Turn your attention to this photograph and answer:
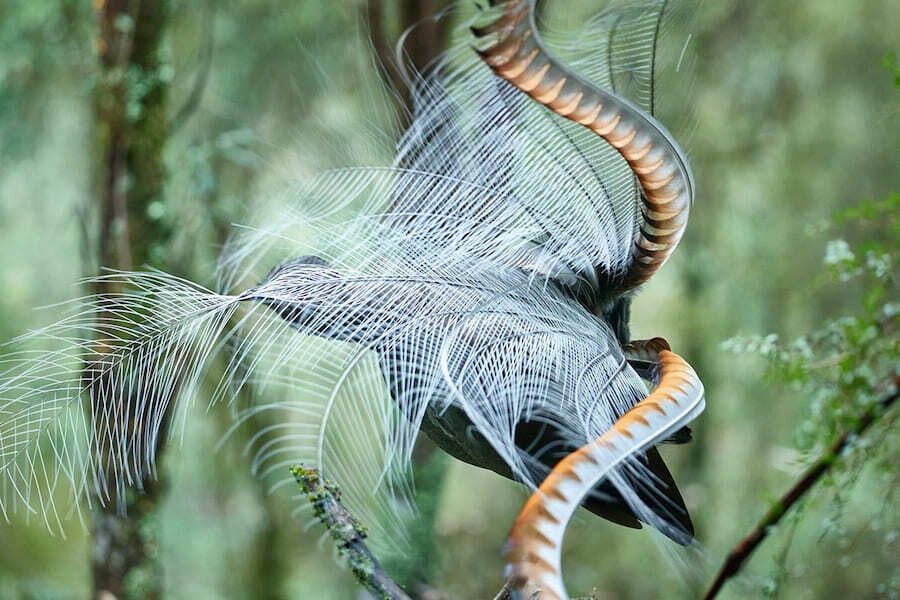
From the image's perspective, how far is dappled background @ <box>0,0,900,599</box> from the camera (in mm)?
4848

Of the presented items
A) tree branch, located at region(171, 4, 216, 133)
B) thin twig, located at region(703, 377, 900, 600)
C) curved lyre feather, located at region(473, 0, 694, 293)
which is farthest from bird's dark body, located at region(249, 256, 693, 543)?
tree branch, located at region(171, 4, 216, 133)

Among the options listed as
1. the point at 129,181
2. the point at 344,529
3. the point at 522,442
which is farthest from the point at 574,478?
the point at 129,181

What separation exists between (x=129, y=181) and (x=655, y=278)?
119 inches

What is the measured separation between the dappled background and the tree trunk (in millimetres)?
259

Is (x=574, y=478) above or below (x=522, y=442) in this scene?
above

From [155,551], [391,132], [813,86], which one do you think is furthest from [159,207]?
[813,86]

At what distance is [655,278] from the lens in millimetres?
5488

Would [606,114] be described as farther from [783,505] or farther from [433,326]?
[783,505]

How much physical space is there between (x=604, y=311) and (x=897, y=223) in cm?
58

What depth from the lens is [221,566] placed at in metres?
6.43

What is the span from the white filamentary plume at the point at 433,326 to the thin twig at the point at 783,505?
0.53ft

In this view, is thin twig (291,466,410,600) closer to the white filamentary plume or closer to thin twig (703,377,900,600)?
the white filamentary plume

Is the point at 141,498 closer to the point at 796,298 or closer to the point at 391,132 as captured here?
the point at 391,132

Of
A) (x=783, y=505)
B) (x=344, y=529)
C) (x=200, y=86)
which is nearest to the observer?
(x=783, y=505)
